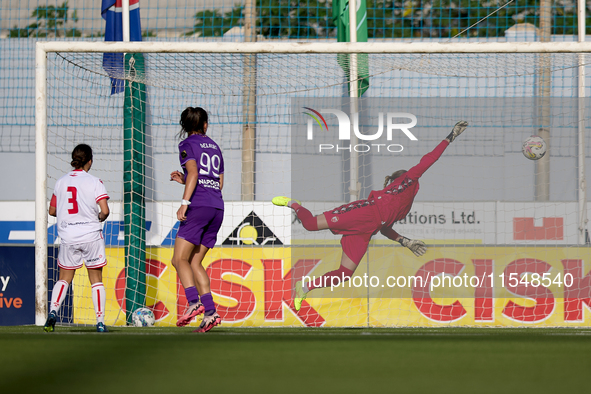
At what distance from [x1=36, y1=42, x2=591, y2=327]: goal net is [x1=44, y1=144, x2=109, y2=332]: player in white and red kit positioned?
80cm

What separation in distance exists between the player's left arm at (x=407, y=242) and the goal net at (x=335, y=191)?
0.06 meters

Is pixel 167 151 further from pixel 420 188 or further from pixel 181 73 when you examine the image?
pixel 420 188

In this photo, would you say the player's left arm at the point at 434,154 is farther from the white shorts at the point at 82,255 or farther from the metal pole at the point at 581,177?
the white shorts at the point at 82,255

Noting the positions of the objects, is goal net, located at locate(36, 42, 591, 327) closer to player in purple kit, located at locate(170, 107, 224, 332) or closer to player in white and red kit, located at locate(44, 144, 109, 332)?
player in white and red kit, located at locate(44, 144, 109, 332)

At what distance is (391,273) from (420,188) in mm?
1161

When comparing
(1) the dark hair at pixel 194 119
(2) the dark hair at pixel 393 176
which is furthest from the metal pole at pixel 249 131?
(1) the dark hair at pixel 194 119

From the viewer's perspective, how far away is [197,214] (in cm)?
370

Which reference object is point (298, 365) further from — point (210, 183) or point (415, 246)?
point (415, 246)

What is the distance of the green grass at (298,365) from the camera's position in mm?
2096

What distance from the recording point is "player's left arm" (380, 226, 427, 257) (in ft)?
19.8

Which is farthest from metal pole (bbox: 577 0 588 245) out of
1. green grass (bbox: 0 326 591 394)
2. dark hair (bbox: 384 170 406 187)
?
green grass (bbox: 0 326 591 394)

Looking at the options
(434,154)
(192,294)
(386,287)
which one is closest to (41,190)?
(192,294)

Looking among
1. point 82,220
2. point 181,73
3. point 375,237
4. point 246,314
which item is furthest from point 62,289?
point 375,237

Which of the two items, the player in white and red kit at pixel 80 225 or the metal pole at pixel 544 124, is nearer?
the player in white and red kit at pixel 80 225
